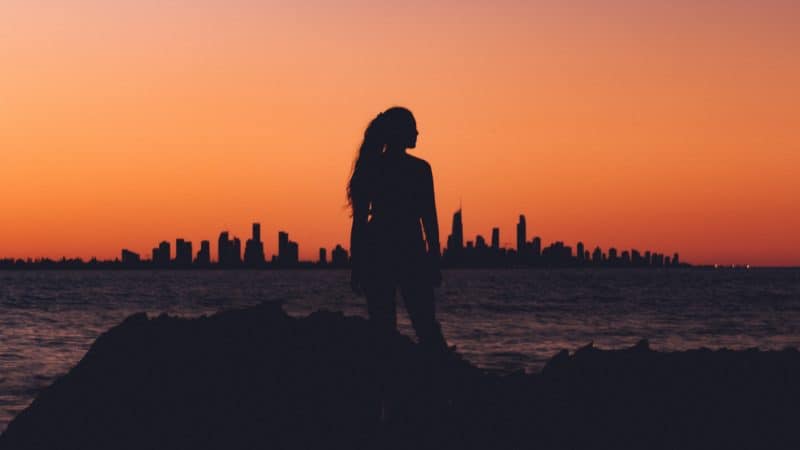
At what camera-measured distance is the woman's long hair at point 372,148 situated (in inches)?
303

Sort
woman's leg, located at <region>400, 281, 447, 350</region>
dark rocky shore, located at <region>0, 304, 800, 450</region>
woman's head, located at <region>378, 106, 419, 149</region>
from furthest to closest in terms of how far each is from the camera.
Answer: dark rocky shore, located at <region>0, 304, 800, 450</region>
woman's leg, located at <region>400, 281, 447, 350</region>
woman's head, located at <region>378, 106, 419, 149</region>

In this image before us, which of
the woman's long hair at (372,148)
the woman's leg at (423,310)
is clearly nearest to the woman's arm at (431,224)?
the woman's leg at (423,310)

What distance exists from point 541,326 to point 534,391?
4419cm

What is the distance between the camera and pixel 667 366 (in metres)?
12.4

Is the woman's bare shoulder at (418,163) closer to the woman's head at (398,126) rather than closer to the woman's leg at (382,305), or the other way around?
the woman's head at (398,126)

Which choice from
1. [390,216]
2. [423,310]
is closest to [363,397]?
[423,310]

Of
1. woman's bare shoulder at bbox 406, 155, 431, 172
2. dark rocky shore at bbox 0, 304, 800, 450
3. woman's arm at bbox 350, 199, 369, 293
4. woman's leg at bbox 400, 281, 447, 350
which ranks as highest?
woman's bare shoulder at bbox 406, 155, 431, 172

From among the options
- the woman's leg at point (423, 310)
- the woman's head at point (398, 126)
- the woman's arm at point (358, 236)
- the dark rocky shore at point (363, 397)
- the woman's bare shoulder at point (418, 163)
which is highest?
the woman's head at point (398, 126)

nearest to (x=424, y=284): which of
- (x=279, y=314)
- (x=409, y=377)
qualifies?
(x=409, y=377)

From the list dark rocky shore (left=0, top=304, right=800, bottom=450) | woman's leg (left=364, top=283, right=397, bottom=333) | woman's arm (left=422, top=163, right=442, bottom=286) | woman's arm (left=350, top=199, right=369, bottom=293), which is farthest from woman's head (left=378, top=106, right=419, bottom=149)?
dark rocky shore (left=0, top=304, right=800, bottom=450)

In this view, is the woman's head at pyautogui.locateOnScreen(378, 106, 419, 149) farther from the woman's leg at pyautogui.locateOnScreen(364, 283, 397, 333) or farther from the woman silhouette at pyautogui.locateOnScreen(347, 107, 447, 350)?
the woman's leg at pyautogui.locateOnScreen(364, 283, 397, 333)

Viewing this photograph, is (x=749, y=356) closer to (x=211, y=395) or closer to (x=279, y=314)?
(x=279, y=314)

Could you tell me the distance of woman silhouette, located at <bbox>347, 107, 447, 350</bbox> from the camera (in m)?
7.74

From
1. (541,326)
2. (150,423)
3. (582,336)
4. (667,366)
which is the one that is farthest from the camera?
(541,326)
